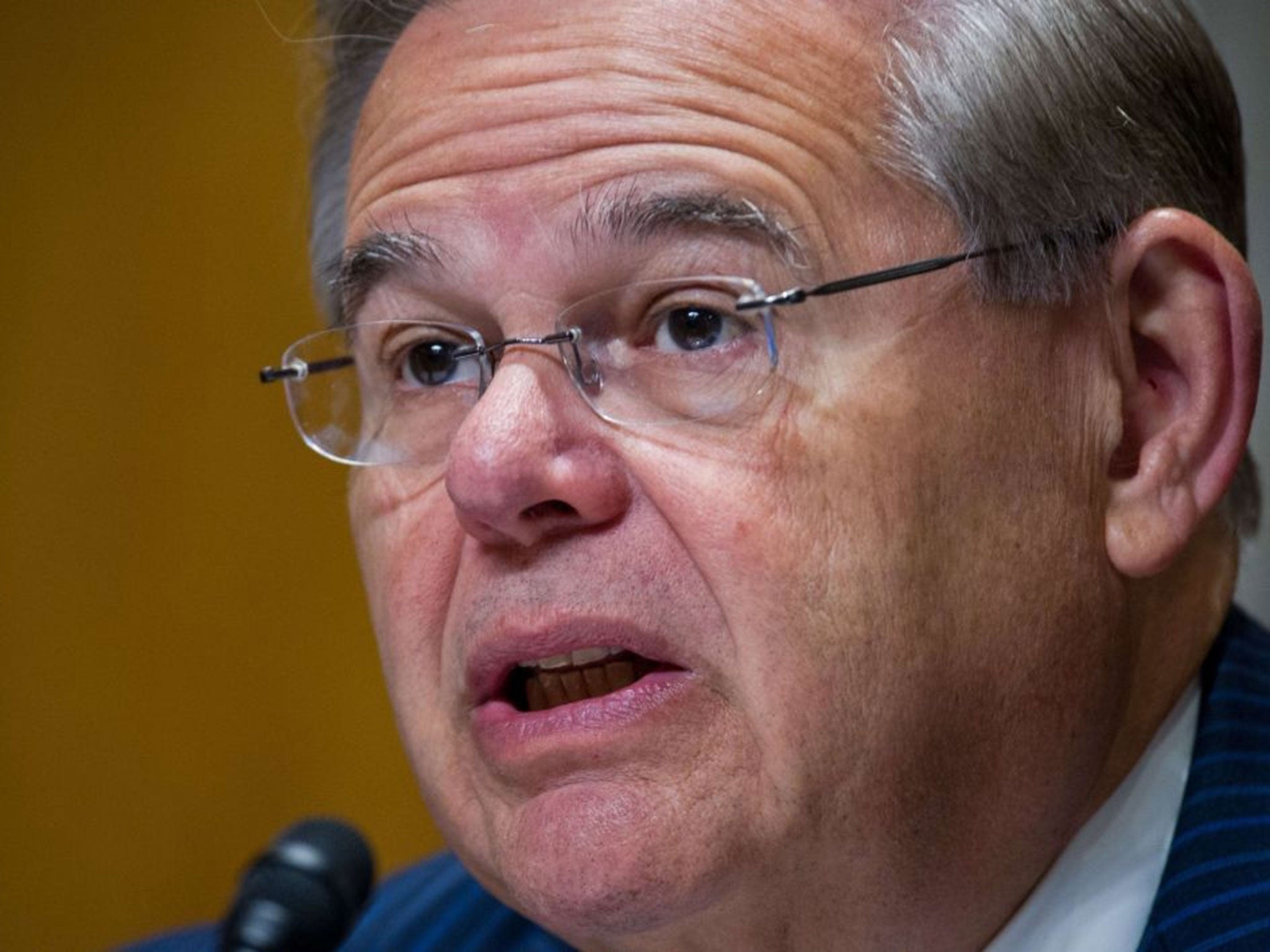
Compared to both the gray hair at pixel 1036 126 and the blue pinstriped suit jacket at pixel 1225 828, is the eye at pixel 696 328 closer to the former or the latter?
the gray hair at pixel 1036 126

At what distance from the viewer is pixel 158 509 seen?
110 inches

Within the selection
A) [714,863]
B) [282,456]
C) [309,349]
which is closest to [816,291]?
[714,863]

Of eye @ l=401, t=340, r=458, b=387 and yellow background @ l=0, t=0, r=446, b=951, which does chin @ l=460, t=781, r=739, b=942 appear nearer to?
eye @ l=401, t=340, r=458, b=387

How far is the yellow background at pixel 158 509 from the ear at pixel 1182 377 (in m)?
1.63

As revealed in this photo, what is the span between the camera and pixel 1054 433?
1367 mm

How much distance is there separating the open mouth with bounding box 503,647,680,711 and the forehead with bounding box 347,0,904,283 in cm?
36

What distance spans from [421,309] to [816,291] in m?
0.39

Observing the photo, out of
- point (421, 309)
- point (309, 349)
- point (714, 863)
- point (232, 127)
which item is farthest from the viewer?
point (232, 127)

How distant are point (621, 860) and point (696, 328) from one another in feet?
1.46

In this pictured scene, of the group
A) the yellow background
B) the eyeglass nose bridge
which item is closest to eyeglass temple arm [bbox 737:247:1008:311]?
the eyeglass nose bridge

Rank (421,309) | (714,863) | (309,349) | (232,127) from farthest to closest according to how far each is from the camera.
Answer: (232,127), (309,349), (421,309), (714,863)

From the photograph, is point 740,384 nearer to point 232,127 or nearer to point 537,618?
point 537,618

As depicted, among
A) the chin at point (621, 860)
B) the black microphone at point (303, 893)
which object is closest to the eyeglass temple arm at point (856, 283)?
the chin at point (621, 860)

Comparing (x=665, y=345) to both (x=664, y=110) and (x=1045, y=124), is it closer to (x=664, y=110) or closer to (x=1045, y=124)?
(x=664, y=110)
